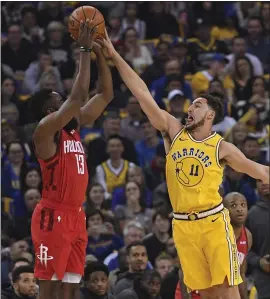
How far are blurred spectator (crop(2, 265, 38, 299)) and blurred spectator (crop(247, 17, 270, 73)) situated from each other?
7.41 meters

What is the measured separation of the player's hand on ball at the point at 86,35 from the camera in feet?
25.2

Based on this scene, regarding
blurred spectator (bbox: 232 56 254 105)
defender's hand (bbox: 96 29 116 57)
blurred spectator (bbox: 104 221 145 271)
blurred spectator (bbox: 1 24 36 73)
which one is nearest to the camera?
defender's hand (bbox: 96 29 116 57)

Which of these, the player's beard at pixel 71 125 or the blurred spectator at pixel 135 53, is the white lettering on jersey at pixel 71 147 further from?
the blurred spectator at pixel 135 53

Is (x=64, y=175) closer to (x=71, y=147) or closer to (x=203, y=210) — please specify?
(x=71, y=147)

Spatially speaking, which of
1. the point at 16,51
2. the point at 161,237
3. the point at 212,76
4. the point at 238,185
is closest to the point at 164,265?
the point at 161,237

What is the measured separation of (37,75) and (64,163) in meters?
7.11

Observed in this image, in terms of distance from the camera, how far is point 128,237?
39.0ft

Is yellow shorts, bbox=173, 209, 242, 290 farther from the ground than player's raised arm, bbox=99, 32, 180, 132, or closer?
closer

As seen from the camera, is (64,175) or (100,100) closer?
(64,175)

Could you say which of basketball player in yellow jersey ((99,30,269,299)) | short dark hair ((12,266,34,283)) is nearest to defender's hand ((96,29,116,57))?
basketball player in yellow jersey ((99,30,269,299))

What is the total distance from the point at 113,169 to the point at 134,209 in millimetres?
809

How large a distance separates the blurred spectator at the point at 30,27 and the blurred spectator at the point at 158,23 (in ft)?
5.98

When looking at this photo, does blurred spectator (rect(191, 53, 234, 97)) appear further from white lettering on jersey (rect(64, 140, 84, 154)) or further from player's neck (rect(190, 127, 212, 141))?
white lettering on jersey (rect(64, 140, 84, 154))

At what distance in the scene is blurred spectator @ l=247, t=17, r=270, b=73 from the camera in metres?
16.0
